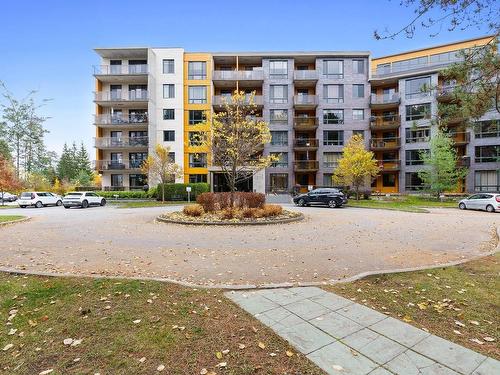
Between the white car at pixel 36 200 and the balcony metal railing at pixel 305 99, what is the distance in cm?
3167

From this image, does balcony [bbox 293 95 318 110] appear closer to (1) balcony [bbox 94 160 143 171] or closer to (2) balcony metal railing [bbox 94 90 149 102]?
(2) balcony metal railing [bbox 94 90 149 102]

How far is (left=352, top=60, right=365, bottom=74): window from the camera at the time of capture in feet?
129

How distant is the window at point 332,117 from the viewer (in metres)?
39.6

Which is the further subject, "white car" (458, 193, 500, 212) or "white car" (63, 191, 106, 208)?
"white car" (63, 191, 106, 208)

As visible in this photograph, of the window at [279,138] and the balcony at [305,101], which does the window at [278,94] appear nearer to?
the balcony at [305,101]

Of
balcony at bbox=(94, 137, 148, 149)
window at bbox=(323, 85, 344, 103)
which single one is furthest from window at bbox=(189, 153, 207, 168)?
window at bbox=(323, 85, 344, 103)

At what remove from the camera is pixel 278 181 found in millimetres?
40062

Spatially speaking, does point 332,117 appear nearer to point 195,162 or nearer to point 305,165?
point 305,165

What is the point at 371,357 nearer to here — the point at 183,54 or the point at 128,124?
the point at 128,124

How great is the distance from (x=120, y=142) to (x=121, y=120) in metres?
2.77

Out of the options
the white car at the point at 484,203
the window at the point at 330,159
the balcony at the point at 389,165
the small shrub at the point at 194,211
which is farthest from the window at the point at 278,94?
the small shrub at the point at 194,211

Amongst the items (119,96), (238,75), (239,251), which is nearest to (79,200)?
(119,96)

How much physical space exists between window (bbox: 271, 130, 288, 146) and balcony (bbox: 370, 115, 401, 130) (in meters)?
11.8

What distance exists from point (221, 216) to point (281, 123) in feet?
91.0
